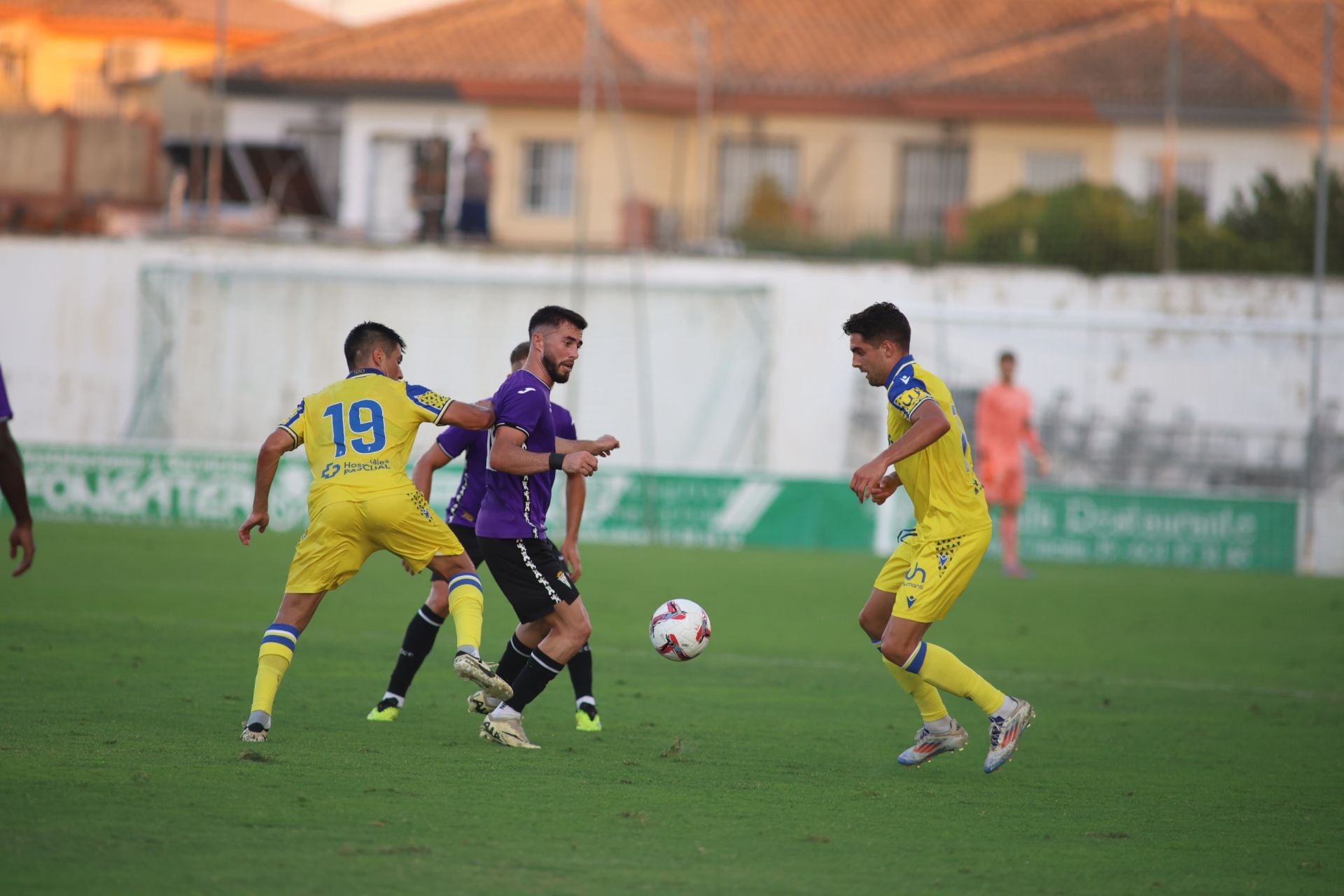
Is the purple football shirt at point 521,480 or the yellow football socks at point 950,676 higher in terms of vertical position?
the purple football shirt at point 521,480

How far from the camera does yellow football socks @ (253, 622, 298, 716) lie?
7160 millimetres

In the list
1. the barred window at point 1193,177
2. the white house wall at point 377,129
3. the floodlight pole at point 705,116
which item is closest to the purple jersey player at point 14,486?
the barred window at point 1193,177

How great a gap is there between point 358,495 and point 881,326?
2485 mm

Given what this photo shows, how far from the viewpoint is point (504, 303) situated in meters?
27.3

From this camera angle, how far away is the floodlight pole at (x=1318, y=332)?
20.0 metres

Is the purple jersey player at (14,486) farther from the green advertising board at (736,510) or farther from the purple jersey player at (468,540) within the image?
the green advertising board at (736,510)

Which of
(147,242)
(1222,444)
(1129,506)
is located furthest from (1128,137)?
→ (147,242)

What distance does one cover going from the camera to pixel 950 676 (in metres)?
7.25

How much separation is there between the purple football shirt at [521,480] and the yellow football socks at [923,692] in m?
1.78

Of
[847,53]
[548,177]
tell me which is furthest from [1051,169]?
[548,177]

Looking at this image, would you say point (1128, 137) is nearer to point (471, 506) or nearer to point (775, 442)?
point (775, 442)

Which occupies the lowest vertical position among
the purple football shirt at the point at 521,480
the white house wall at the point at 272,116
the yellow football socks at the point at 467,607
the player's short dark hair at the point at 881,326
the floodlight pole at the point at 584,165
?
the yellow football socks at the point at 467,607

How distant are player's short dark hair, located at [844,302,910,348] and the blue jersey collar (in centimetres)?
7

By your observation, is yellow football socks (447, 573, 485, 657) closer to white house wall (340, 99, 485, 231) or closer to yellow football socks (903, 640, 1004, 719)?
yellow football socks (903, 640, 1004, 719)
